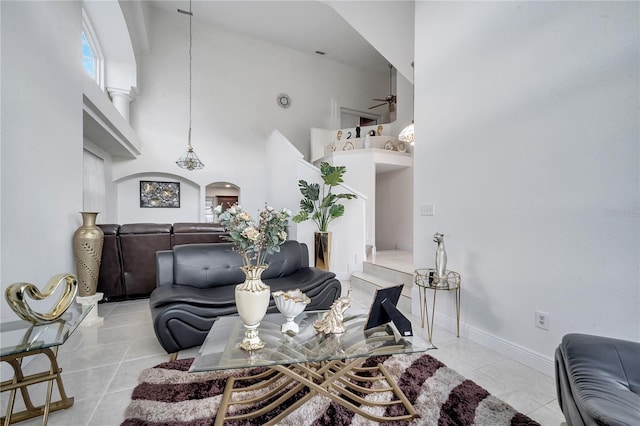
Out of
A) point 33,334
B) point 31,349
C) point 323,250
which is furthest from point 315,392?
point 323,250

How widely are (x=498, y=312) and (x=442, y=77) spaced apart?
7.55 ft

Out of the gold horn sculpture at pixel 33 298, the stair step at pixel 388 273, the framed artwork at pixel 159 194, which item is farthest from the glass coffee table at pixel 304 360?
the framed artwork at pixel 159 194

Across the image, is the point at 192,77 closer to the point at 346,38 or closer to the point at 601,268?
the point at 346,38

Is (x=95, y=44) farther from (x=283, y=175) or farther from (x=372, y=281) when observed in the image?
(x=372, y=281)

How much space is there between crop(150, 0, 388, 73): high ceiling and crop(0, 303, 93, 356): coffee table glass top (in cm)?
710

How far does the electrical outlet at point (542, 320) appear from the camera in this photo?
6.29 ft

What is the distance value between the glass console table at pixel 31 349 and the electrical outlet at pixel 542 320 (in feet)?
9.45

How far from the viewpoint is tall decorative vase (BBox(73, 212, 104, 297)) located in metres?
2.77

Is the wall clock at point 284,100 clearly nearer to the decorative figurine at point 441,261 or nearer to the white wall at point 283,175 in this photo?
the white wall at point 283,175

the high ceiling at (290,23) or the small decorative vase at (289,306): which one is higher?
the high ceiling at (290,23)

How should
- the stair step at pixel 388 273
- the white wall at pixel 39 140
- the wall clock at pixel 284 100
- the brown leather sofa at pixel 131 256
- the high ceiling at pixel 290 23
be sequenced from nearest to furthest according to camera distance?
the white wall at pixel 39 140
the brown leather sofa at pixel 131 256
the stair step at pixel 388 273
the high ceiling at pixel 290 23
the wall clock at pixel 284 100

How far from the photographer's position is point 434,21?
2848 millimetres

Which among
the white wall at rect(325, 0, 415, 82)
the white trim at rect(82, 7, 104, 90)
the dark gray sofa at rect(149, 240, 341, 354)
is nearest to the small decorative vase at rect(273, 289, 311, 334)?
the dark gray sofa at rect(149, 240, 341, 354)

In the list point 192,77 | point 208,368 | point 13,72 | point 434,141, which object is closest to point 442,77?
point 434,141
